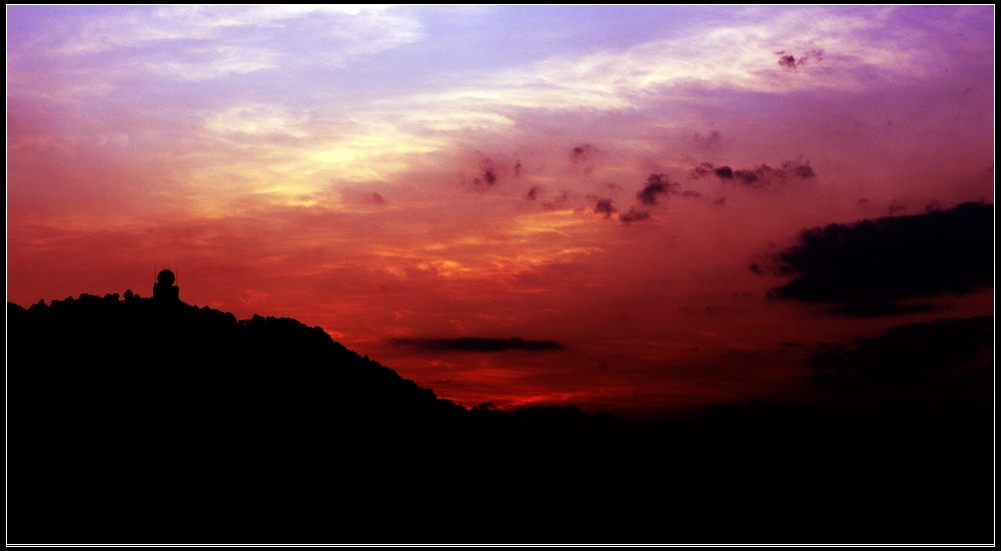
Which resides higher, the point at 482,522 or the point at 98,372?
the point at 98,372

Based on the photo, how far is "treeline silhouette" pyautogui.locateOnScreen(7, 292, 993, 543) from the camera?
66.8 m

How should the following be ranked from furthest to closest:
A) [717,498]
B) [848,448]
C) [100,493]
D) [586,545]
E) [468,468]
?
[848,448] < [717,498] < [468,468] < [586,545] < [100,493]

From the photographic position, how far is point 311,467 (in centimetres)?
7612

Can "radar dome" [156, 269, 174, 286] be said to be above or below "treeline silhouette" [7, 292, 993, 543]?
above

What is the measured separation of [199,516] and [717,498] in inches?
2058

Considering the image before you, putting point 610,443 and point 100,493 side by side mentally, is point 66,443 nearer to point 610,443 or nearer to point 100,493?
point 100,493

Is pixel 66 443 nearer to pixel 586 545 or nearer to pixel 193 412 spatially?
pixel 193 412

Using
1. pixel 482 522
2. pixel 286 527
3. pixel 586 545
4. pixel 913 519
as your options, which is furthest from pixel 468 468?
pixel 913 519

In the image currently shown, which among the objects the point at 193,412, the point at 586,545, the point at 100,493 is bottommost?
the point at 586,545

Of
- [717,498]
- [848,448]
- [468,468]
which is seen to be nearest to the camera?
[468,468]

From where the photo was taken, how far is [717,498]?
98.8 meters

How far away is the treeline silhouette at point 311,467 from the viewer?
219 feet

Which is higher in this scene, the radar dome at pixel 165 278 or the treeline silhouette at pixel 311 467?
the radar dome at pixel 165 278

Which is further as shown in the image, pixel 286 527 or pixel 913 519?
pixel 913 519
